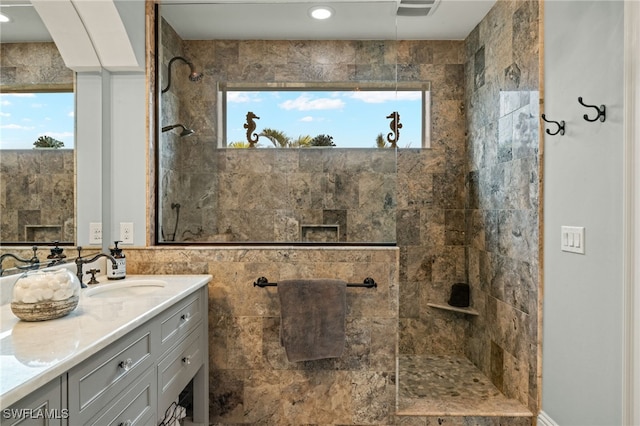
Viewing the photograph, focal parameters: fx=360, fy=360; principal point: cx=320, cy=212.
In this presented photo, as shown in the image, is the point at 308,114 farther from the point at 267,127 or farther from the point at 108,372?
the point at 108,372

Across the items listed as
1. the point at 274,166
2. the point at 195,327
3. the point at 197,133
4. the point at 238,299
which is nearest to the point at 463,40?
the point at 274,166

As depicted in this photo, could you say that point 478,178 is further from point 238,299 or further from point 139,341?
point 139,341

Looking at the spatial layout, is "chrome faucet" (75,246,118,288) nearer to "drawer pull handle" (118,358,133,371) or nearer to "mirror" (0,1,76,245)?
"mirror" (0,1,76,245)

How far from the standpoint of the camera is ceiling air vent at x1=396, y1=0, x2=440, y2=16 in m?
2.46

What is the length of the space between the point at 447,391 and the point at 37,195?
2.52 meters

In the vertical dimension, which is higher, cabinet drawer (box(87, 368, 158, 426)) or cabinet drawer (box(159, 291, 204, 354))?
cabinet drawer (box(159, 291, 204, 354))

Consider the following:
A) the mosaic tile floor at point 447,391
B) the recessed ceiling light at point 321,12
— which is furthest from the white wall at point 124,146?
the mosaic tile floor at point 447,391

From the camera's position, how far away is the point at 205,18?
2.45m

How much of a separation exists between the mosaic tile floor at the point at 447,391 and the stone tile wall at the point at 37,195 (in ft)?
6.59

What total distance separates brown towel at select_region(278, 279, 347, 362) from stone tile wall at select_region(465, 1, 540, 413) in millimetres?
1077

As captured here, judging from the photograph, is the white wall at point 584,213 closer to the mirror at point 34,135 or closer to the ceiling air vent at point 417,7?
the ceiling air vent at point 417,7

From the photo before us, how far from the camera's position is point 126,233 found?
209 centimetres

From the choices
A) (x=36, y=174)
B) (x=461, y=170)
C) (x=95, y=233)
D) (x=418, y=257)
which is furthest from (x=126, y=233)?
(x=461, y=170)

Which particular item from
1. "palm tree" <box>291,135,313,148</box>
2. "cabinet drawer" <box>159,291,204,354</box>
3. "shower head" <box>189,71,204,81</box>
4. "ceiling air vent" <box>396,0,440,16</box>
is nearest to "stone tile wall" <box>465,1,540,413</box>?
"ceiling air vent" <box>396,0,440,16</box>
